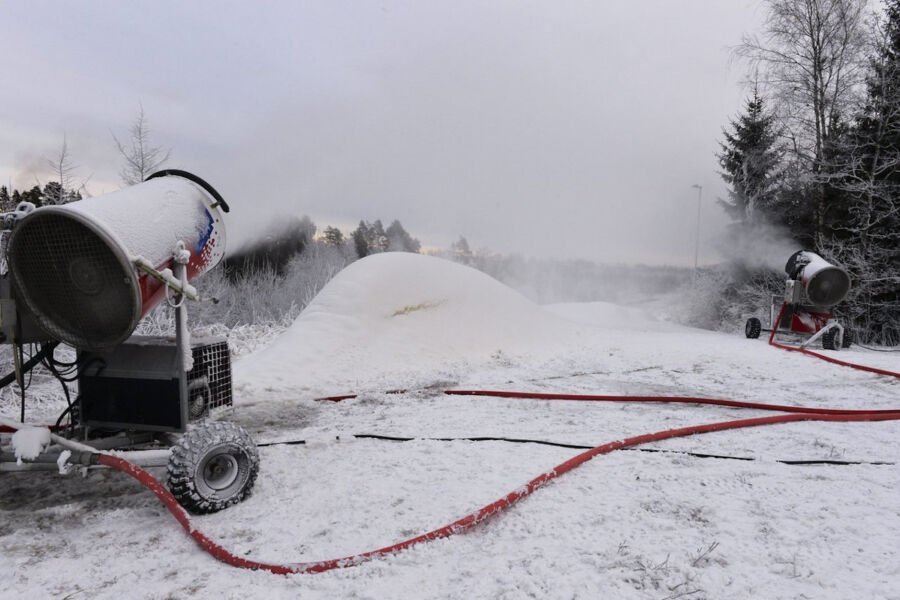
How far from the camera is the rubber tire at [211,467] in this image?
2.50 m

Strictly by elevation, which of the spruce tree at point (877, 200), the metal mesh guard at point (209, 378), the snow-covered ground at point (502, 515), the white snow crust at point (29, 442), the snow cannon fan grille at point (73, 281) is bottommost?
the snow-covered ground at point (502, 515)

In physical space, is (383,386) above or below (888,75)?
below

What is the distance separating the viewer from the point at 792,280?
9750 millimetres

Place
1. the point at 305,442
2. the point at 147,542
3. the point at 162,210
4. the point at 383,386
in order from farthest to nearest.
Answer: the point at 383,386 < the point at 305,442 < the point at 162,210 < the point at 147,542

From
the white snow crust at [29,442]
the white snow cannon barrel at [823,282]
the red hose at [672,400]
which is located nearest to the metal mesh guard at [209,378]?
the white snow crust at [29,442]

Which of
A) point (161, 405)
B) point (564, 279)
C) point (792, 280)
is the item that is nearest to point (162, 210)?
point (161, 405)

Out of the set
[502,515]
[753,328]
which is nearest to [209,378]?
[502,515]

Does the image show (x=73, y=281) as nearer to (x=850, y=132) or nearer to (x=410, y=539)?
(x=410, y=539)

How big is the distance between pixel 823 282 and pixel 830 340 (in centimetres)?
113

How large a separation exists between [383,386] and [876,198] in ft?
53.8

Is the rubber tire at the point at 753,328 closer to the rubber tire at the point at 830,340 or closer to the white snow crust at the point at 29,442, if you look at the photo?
the rubber tire at the point at 830,340

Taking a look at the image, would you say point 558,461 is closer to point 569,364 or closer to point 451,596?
point 451,596

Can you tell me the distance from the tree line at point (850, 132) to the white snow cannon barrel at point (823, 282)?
5191 millimetres

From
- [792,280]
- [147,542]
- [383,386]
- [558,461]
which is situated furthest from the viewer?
[792,280]
